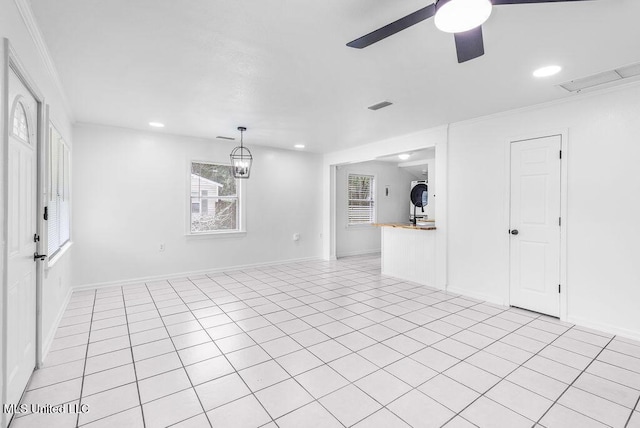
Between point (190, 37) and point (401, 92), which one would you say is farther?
point (401, 92)

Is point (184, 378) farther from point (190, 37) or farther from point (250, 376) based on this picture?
point (190, 37)

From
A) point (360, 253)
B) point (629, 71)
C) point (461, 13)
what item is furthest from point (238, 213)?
point (629, 71)

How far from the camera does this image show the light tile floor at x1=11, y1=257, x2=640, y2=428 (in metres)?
1.91

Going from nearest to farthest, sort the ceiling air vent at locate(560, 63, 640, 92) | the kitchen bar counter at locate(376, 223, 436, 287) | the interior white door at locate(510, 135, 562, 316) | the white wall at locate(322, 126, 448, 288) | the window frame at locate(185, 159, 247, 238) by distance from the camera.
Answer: the ceiling air vent at locate(560, 63, 640, 92), the interior white door at locate(510, 135, 562, 316), the white wall at locate(322, 126, 448, 288), the kitchen bar counter at locate(376, 223, 436, 287), the window frame at locate(185, 159, 247, 238)

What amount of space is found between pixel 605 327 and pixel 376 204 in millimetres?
5414

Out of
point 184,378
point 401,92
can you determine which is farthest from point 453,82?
point 184,378

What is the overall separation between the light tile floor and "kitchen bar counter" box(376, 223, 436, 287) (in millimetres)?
931

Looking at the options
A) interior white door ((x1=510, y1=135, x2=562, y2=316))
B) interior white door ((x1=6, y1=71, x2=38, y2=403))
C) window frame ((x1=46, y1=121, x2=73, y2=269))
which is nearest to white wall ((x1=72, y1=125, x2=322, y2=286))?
window frame ((x1=46, y1=121, x2=73, y2=269))

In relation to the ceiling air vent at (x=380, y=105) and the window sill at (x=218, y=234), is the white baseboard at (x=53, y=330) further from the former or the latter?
the ceiling air vent at (x=380, y=105)

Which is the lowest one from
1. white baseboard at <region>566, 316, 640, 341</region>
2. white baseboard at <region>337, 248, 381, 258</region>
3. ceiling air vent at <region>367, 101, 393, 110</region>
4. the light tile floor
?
the light tile floor

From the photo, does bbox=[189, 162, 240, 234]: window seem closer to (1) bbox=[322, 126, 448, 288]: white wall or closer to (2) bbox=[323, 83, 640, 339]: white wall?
(1) bbox=[322, 126, 448, 288]: white wall

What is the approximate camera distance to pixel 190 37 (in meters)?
2.23

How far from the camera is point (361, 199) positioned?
803cm

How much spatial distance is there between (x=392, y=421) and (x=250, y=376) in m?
1.07
